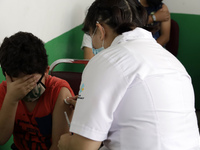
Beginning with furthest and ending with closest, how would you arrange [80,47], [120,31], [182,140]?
[80,47], [120,31], [182,140]

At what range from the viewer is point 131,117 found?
925 mm

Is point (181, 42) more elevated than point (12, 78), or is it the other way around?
point (12, 78)

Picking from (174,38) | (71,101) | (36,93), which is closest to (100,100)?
(71,101)

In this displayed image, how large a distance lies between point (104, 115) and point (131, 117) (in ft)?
0.35

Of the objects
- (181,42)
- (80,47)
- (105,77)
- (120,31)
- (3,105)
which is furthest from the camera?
(181,42)

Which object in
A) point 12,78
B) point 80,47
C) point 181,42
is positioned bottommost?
point 181,42

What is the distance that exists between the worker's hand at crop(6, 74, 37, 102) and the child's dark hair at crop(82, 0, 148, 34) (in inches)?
14.8

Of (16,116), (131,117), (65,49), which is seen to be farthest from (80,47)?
(131,117)

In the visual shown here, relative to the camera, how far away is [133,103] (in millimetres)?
914

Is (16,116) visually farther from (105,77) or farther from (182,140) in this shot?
(182,140)

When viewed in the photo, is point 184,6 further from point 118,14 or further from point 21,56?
point 21,56

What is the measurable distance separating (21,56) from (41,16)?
0.71 meters

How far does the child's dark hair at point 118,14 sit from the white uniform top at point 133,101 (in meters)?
0.14

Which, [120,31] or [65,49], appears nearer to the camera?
[120,31]
